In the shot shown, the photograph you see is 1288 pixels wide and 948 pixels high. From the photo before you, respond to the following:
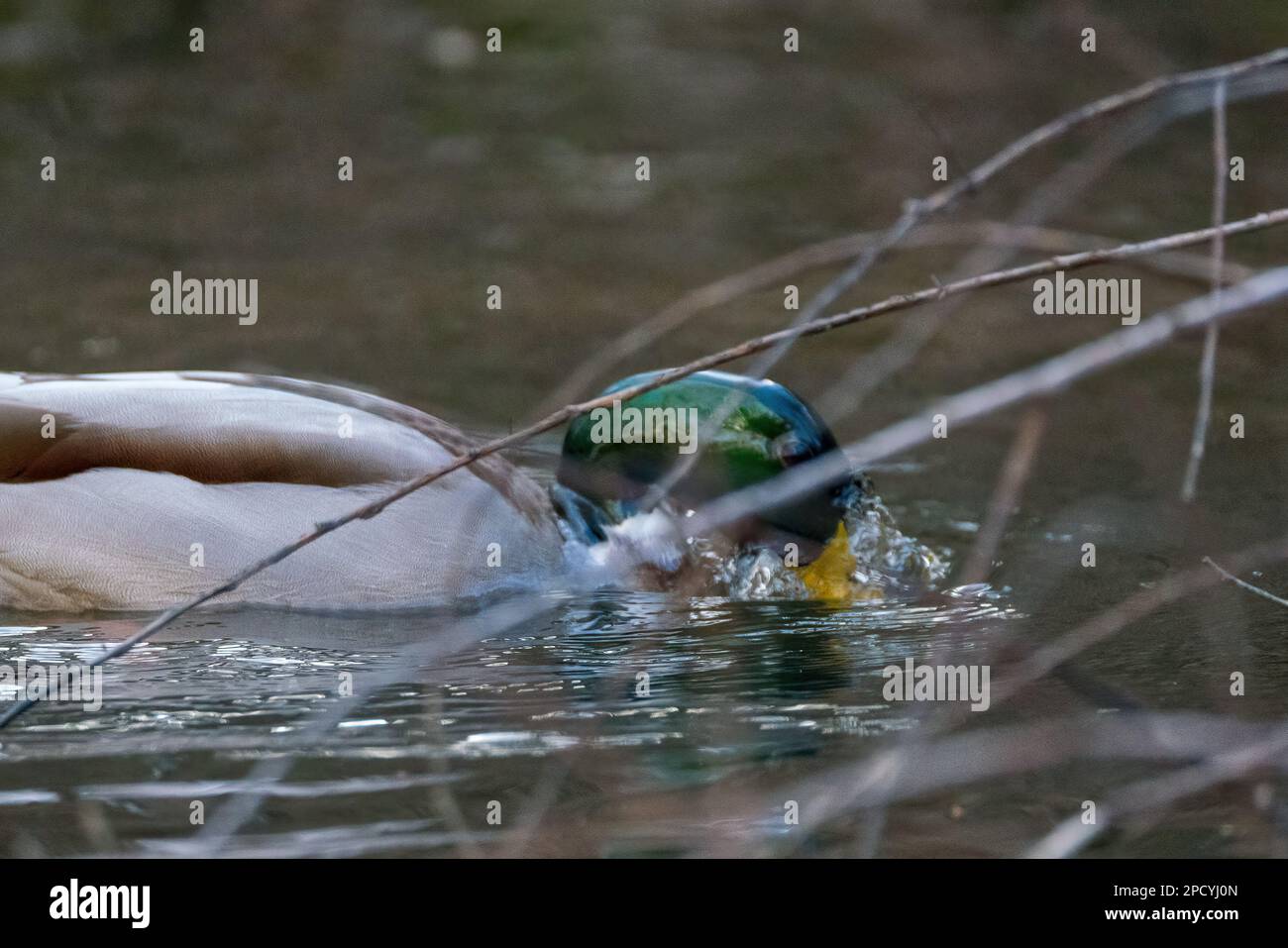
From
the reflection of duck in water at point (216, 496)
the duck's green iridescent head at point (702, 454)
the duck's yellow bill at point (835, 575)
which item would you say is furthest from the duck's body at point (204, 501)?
the duck's yellow bill at point (835, 575)

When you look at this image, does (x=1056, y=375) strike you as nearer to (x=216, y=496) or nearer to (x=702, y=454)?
(x=702, y=454)

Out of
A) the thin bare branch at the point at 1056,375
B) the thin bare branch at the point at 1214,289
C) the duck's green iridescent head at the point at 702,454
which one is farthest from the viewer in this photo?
the duck's green iridescent head at the point at 702,454

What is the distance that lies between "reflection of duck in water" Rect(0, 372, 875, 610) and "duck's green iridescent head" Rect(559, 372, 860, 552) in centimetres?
11

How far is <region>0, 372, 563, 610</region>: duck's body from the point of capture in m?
4.64

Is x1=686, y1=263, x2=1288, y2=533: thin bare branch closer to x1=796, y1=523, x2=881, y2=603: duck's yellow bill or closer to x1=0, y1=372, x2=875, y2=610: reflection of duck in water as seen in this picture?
x1=0, y1=372, x2=875, y2=610: reflection of duck in water

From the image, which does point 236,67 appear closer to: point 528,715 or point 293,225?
point 293,225

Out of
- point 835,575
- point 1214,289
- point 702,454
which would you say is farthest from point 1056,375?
point 835,575

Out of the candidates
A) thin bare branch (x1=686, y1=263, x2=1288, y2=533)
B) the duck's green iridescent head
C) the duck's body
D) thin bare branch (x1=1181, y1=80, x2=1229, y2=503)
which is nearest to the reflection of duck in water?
the duck's body

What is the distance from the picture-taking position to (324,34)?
1264 cm

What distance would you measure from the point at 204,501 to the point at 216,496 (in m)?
0.03

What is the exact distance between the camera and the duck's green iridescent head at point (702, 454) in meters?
4.93

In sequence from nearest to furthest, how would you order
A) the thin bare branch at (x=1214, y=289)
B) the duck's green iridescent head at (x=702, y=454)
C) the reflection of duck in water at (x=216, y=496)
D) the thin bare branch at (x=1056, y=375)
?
the thin bare branch at (x=1056, y=375), the thin bare branch at (x=1214, y=289), the reflection of duck in water at (x=216, y=496), the duck's green iridescent head at (x=702, y=454)

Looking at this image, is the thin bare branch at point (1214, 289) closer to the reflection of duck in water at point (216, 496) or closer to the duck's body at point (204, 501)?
the reflection of duck in water at point (216, 496)

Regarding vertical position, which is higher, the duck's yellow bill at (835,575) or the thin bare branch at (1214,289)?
the thin bare branch at (1214,289)
